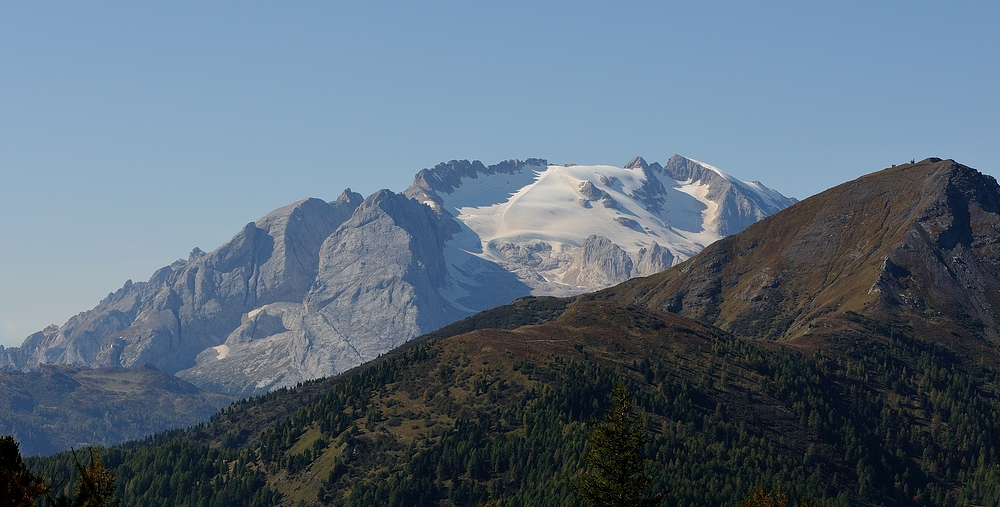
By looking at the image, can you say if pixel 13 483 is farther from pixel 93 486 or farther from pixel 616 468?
pixel 616 468

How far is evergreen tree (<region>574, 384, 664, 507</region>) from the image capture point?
73438 millimetres

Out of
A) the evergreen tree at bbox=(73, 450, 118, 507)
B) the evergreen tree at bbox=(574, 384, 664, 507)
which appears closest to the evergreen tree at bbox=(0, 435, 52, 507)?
the evergreen tree at bbox=(73, 450, 118, 507)

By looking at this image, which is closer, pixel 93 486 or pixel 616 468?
pixel 93 486

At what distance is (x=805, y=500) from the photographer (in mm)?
98812

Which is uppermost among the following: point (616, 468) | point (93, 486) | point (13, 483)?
point (616, 468)

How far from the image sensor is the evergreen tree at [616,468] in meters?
73.4

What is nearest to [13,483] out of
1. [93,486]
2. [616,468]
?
[93,486]

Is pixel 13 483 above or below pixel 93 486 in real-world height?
above

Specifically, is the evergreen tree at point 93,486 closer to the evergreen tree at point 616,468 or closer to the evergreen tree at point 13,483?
the evergreen tree at point 13,483

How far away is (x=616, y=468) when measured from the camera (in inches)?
2953

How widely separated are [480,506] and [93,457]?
62.6m

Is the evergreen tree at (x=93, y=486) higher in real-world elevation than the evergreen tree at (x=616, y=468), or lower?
lower

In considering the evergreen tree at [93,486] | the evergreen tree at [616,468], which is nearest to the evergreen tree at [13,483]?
the evergreen tree at [93,486]

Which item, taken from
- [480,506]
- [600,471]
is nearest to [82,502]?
[600,471]
